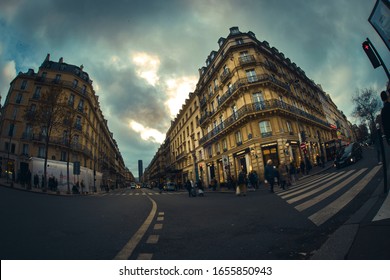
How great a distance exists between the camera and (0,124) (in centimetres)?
2839

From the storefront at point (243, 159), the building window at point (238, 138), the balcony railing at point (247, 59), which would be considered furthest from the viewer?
the balcony railing at point (247, 59)

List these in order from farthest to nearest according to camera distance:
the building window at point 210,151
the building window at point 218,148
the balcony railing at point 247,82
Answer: the building window at point 210,151 → the building window at point 218,148 → the balcony railing at point 247,82

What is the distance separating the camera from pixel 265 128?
863 inches

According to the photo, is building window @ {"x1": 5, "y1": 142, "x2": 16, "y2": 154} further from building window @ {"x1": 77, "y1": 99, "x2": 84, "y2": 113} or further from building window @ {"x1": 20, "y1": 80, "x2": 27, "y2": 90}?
building window @ {"x1": 77, "y1": 99, "x2": 84, "y2": 113}

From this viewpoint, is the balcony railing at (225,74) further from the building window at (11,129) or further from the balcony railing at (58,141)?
the building window at (11,129)

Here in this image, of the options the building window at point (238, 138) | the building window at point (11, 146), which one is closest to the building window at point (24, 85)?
the building window at point (11, 146)

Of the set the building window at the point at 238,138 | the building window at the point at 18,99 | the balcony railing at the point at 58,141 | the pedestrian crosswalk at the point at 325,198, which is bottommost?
the pedestrian crosswalk at the point at 325,198

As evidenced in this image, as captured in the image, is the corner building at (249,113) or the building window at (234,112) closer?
the corner building at (249,113)

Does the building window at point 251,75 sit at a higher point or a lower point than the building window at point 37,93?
lower

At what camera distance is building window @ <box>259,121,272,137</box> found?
21575 mm

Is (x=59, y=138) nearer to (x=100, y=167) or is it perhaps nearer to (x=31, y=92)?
(x=31, y=92)

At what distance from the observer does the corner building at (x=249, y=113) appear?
21500mm

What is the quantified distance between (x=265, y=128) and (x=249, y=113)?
249 cm
